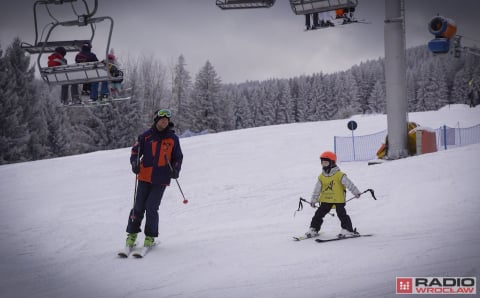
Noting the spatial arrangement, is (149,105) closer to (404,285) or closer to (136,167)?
(136,167)

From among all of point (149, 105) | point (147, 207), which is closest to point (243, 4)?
point (147, 207)

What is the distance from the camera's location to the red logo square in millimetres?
3940

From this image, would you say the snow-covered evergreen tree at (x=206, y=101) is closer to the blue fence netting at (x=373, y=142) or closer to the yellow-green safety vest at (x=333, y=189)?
the blue fence netting at (x=373, y=142)

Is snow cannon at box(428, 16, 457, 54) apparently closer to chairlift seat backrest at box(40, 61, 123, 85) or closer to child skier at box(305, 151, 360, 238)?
child skier at box(305, 151, 360, 238)

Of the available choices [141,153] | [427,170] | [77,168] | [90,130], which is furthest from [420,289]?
[90,130]

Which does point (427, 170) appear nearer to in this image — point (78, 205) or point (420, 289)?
point (420, 289)

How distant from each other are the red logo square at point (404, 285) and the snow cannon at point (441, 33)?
4858 mm

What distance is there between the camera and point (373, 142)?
22156 mm

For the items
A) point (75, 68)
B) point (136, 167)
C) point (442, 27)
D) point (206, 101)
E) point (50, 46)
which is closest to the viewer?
point (136, 167)

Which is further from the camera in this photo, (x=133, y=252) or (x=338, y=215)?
(x=338, y=215)

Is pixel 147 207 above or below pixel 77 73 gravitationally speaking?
below

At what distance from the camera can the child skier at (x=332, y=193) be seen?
21.5ft

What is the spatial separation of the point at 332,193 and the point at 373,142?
16.5 m

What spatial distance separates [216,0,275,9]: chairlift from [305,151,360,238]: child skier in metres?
6.72
